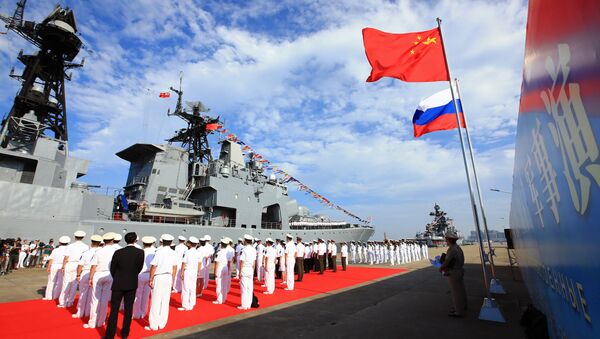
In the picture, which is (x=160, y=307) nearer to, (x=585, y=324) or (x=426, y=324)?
(x=426, y=324)

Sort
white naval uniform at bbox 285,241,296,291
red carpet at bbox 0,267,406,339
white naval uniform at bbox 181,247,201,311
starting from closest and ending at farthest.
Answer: red carpet at bbox 0,267,406,339 → white naval uniform at bbox 181,247,201,311 → white naval uniform at bbox 285,241,296,291

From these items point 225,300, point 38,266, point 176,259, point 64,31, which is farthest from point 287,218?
point 64,31

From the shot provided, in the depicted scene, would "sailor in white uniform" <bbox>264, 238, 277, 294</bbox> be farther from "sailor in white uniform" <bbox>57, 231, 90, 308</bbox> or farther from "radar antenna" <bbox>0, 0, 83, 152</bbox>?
"radar antenna" <bbox>0, 0, 83, 152</bbox>

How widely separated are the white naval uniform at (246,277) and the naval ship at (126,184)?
969 cm

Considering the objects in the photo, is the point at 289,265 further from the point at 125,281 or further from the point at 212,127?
the point at 212,127

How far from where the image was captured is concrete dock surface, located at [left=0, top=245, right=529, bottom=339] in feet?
12.8

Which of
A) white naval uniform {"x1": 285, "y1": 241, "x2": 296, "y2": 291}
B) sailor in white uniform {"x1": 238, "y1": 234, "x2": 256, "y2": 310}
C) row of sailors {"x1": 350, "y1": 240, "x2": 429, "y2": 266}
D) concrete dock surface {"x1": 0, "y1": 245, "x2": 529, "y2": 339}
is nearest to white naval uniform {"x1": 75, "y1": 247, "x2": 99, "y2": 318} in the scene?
concrete dock surface {"x1": 0, "y1": 245, "x2": 529, "y2": 339}

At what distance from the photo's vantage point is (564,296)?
1712 millimetres

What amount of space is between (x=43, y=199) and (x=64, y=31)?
13.4 m

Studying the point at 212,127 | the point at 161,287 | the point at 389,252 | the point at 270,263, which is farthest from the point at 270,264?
the point at 212,127

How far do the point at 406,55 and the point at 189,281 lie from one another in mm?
6419

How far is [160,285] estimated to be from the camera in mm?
4453

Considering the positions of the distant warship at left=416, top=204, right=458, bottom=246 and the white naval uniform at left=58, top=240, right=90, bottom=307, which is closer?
the white naval uniform at left=58, top=240, right=90, bottom=307

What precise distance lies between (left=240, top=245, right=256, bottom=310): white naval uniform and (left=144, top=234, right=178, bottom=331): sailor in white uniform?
58.7 inches
